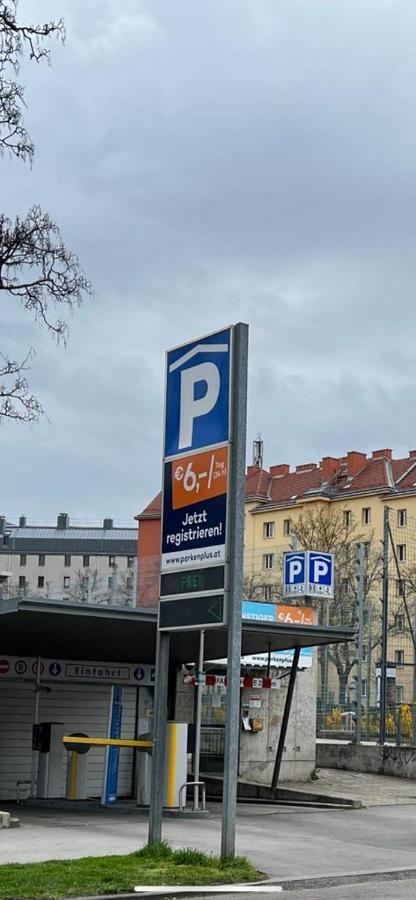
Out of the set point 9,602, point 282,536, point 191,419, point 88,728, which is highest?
point 282,536

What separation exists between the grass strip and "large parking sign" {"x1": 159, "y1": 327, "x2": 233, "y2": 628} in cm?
231

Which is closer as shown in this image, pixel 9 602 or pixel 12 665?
pixel 9 602

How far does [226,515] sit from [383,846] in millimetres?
5802

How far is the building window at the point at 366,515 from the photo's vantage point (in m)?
86.0

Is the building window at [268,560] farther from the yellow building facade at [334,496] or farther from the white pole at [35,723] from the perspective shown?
the yellow building facade at [334,496]

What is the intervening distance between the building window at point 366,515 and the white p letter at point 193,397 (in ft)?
240

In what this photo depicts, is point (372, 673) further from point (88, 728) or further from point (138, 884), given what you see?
point (138, 884)

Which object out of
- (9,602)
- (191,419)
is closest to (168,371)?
(191,419)

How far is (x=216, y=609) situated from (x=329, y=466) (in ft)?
270

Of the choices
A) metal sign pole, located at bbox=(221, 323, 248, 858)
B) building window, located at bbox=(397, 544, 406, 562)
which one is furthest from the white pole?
building window, located at bbox=(397, 544, 406, 562)

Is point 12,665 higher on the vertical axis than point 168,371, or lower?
lower

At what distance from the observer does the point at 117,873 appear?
11.8 meters

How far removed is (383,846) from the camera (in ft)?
52.4

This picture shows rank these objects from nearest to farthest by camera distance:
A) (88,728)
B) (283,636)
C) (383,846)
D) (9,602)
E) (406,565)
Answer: (383,846), (9,602), (283,636), (88,728), (406,565)
